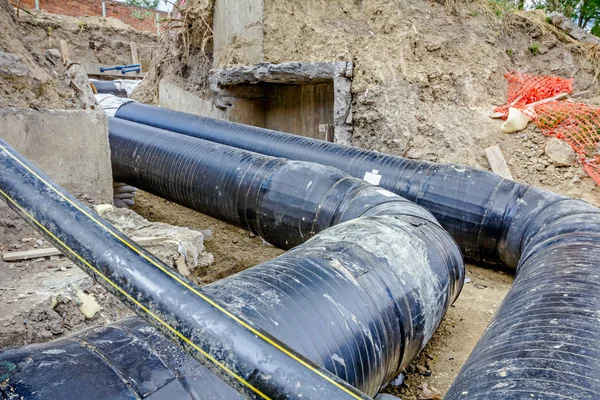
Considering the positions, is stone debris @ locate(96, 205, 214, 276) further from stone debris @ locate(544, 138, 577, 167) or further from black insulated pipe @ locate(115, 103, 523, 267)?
stone debris @ locate(544, 138, 577, 167)

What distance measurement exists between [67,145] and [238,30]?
369 centimetres

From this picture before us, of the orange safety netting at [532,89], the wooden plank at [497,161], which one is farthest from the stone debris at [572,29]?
the wooden plank at [497,161]

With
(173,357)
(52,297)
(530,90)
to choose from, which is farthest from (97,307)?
(530,90)

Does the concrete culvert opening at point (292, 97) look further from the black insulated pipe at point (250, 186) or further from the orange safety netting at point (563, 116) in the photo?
the black insulated pipe at point (250, 186)

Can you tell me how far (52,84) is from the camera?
2.68 m

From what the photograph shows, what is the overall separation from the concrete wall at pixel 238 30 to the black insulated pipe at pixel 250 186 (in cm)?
227

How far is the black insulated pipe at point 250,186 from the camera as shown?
2.47m

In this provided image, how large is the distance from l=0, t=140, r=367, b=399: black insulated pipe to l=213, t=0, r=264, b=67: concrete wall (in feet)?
16.3

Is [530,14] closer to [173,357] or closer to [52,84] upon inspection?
[52,84]

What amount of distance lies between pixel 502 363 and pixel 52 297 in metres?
1.74

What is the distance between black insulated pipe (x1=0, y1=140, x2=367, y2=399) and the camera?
0.60 meters

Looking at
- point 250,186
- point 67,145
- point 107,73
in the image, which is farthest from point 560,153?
point 107,73

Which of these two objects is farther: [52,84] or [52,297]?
[52,84]

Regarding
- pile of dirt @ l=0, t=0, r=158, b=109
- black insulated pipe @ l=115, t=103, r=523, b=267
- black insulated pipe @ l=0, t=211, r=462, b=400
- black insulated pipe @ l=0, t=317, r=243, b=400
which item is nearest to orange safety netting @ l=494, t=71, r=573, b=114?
black insulated pipe @ l=115, t=103, r=523, b=267
